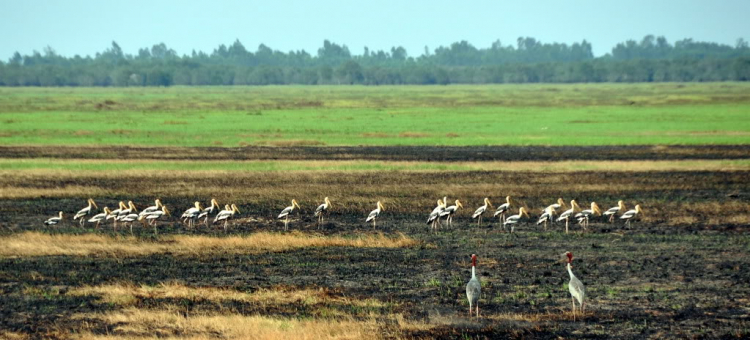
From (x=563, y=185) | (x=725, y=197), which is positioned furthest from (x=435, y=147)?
(x=725, y=197)

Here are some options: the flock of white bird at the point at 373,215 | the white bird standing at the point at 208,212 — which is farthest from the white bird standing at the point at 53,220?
the white bird standing at the point at 208,212

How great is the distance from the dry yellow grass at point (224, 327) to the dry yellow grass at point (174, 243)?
698 centimetres

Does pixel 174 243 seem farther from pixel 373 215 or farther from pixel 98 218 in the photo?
pixel 373 215

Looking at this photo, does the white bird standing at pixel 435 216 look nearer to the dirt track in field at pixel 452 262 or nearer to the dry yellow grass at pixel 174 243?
the dirt track in field at pixel 452 262

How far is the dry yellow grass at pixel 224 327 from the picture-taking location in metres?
15.9

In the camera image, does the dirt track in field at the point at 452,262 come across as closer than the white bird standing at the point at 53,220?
Yes

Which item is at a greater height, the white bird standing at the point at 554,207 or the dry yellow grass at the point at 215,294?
the dry yellow grass at the point at 215,294

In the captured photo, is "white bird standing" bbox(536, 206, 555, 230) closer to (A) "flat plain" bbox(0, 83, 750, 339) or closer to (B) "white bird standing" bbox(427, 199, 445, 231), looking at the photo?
(A) "flat plain" bbox(0, 83, 750, 339)

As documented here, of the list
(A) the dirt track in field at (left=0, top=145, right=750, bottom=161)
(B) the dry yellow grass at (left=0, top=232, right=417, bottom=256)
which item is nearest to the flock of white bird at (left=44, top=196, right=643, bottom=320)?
(B) the dry yellow grass at (left=0, top=232, right=417, bottom=256)

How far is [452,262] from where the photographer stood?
884 inches

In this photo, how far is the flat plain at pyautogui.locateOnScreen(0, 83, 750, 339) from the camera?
16.9 metres

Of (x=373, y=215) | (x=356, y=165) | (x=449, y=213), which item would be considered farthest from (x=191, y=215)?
(x=356, y=165)

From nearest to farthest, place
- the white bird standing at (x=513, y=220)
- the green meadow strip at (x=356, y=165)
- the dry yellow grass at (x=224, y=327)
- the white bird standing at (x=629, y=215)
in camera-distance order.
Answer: the dry yellow grass at (x=224, y=327) → the white bird standing at (x=513, y=220) → the white bird standing at (x=629, y=215) → the green meadow strip at (x=356, y=165)

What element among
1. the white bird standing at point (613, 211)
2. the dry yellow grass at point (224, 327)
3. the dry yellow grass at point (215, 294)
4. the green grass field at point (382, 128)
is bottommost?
the green grass field at point (382, 128)
